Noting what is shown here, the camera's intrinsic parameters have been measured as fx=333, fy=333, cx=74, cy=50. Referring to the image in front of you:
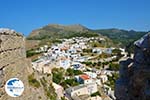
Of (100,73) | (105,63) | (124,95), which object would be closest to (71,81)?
(100,73)

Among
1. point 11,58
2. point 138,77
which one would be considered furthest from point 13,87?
point 138,77

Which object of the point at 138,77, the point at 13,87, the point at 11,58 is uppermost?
the point at 11,58

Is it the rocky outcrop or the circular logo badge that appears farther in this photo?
the rocky outcrop

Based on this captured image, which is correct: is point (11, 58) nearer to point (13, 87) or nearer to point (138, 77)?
point (13, 87)

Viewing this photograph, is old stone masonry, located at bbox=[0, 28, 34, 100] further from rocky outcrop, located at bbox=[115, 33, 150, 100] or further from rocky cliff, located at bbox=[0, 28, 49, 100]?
rocky outcrop, located at bbox=[115, 33, 150, 100]

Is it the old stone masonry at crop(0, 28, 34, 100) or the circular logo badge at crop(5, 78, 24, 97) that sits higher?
the old stone masonry at crop(0, 28, 34, 100)

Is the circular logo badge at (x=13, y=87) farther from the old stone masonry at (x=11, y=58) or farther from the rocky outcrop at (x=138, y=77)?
the rocky outcrop at (x=138, y=77)

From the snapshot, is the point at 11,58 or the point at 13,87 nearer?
the point at 13,87

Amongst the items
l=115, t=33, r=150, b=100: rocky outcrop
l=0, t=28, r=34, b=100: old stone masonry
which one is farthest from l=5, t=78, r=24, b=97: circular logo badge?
l=115, t=33, r=150, b=100: rocky outcrop

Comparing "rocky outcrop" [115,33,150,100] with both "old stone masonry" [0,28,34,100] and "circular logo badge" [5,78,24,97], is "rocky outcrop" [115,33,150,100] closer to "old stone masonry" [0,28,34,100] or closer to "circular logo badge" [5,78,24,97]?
"old stone masonry" [0,28,34,100]
